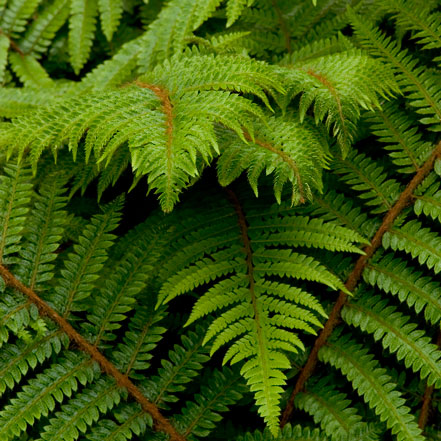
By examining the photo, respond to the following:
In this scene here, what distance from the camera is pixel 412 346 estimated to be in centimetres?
157

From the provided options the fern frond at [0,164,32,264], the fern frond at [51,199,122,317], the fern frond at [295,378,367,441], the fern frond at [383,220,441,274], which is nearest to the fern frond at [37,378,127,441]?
the fern frond at [51,199,122,317]

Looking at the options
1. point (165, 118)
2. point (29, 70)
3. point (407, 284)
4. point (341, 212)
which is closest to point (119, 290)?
point (165, 118)

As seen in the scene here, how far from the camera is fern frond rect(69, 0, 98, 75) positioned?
2432 mm

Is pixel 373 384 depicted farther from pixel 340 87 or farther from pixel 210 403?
pixel 340 87

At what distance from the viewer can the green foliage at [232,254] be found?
1475mm

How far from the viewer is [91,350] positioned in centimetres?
163

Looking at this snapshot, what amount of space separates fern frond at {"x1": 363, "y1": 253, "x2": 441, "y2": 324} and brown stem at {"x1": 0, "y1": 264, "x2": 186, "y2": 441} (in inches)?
30.8

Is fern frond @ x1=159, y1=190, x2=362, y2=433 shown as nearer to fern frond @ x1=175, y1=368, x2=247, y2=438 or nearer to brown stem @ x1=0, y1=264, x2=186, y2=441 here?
fern frond @ x1=175, y1=368, x2=247, y2=438

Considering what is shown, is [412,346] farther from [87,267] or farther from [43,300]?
[43,300]

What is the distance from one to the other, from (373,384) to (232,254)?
22.5 inches

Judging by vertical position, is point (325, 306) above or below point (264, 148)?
below

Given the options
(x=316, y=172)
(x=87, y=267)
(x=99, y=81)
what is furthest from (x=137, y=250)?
(x=99, y=81)

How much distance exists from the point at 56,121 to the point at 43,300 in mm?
554

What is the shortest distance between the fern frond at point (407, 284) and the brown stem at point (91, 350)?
30.8 inches
